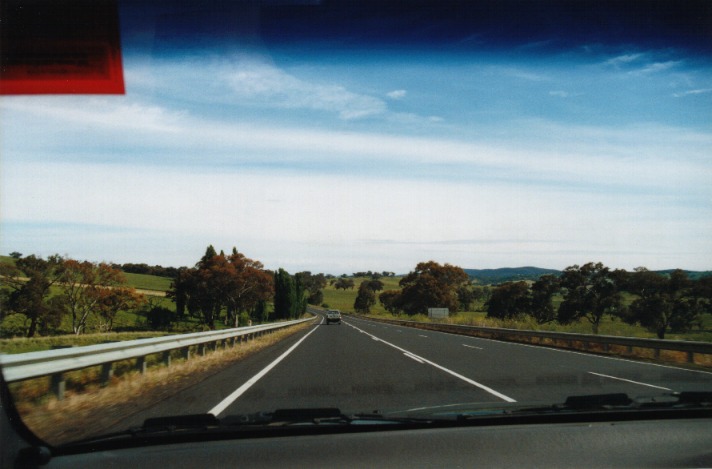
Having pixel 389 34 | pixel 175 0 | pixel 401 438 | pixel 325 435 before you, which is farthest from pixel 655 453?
pixel 175 0

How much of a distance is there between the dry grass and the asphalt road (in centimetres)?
37

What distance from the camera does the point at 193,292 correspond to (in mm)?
18797

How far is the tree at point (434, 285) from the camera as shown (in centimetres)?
9281

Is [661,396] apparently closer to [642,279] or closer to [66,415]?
[66,415]

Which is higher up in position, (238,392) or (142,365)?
(142,365)

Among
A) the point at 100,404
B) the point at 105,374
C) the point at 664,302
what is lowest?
the point at 100,404

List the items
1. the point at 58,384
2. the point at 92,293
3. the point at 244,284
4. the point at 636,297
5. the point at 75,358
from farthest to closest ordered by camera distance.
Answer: the point at 244,284, the point at 636,297, the point at 92,293, the point at 75,358, the point at 58,384

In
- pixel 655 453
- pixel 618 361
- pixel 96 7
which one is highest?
pixel 96 7

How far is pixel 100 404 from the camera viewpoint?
7.95 m

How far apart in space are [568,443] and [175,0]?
5.78 meters

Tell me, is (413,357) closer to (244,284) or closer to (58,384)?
(58,384)

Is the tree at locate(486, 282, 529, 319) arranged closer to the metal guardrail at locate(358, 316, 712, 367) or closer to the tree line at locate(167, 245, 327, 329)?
the tree line at locate(167, 245, 327, 329)

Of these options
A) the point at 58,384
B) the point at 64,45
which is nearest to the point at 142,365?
the point at 58,384

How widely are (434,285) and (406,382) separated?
83754mm
